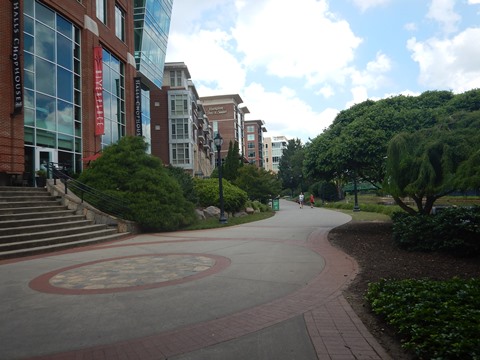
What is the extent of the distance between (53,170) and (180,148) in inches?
1323

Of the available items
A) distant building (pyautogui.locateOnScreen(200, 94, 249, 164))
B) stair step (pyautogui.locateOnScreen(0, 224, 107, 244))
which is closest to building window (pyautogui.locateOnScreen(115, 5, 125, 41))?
stair step (pyautogui.locateOnScreen(0, 224, 107, 244))

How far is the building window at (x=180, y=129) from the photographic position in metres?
49.6

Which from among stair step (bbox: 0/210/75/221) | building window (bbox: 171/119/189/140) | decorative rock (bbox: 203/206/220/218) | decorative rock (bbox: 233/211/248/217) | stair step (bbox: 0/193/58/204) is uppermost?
building window (bbox: 171/119/189/140)

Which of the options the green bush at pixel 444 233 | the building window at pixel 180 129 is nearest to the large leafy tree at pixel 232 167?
the building window at pixel 180 129

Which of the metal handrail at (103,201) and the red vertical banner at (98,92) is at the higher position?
the red vertical banner at (98,92)

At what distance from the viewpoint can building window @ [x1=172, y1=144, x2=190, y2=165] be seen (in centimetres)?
4956

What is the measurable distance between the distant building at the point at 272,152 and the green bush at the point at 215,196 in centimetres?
12936

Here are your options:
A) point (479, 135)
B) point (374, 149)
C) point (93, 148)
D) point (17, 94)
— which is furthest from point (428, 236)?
point (93, 148)

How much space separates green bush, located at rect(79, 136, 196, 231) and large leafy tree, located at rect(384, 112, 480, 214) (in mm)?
8596

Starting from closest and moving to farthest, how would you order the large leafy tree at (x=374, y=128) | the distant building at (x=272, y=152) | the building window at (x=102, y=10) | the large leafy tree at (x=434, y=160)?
the large leafy tree at (x=434, y=160), the large leafy tree at (x=374, y=128), the building window at (x=102, y=10), the distant building at (x=272, y=152)

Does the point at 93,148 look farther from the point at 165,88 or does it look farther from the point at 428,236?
the point at 165,88

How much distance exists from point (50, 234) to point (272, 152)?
148328 millimetres

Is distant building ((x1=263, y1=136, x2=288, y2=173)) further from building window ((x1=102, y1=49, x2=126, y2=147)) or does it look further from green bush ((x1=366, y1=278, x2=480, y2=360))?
green bush ((x1=366, y1=278, x2=480, y2=360))

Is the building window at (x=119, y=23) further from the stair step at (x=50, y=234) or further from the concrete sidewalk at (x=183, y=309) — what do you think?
the concrete sidewalk at (x=183, y=309)
